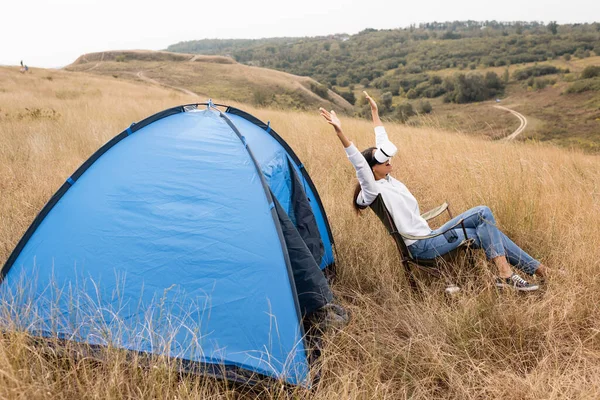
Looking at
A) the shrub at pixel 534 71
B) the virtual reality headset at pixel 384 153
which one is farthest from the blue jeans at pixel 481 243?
the shrub at pixel 534 71

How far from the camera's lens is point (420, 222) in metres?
3.39

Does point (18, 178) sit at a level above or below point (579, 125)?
above

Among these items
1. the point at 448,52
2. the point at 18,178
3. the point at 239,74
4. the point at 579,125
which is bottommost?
the point at 579,125

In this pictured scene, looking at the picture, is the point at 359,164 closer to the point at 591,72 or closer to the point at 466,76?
the point at 591,72

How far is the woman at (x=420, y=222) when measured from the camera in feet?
9.96

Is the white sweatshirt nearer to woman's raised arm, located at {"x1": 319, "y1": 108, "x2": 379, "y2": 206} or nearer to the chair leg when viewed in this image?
woman's raised arm, located at {"x1": 319, "y1": 108, "x2": 379, "y2": 206}

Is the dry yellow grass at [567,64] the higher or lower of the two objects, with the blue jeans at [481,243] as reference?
higher

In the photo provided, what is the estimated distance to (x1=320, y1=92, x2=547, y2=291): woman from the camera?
3.04 meters

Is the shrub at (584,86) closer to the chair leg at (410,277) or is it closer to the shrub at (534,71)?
the shrub at (534,71)

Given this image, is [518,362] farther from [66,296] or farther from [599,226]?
[66,296]

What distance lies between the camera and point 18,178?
5.59 m

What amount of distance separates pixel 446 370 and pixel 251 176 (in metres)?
1.74

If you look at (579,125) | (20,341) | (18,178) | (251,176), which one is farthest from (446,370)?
(579,125)

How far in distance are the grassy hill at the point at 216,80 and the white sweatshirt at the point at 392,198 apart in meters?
24.0
